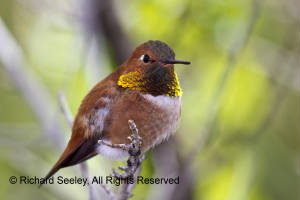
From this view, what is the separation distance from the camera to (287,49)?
507 centimetres

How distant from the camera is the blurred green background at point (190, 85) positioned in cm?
454

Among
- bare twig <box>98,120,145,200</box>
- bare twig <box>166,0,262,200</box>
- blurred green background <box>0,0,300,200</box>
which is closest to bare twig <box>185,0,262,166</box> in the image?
bare twig <box>166,0,262,200</box>

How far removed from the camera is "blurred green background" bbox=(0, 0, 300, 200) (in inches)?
179

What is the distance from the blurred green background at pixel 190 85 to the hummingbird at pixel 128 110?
51.2 inches

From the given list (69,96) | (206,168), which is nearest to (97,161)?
(69,96)

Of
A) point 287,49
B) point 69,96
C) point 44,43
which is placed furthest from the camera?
point 44,43

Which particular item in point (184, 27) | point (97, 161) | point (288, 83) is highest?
point (184, 27)

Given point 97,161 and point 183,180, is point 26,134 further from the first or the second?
point 183,180

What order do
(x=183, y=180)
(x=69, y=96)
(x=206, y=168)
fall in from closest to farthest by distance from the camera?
(x=183, y=180)
(x=206, y=168)
(x=69, y=96)

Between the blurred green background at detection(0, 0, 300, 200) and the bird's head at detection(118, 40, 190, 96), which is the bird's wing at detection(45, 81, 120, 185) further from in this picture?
the blurred green background at detection(0, 0, 300, 200)

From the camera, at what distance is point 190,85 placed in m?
5.04

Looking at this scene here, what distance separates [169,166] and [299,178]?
1500 millimetres

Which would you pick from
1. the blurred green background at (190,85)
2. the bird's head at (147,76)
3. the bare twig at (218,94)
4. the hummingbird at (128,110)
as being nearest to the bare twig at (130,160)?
the hummingbird at (128,110)

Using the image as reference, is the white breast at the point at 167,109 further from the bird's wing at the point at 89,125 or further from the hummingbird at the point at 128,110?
the bird's wing at the point at 89,125
